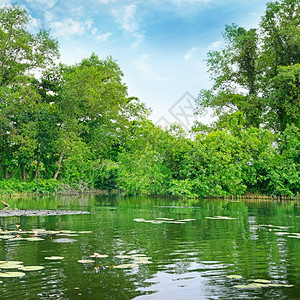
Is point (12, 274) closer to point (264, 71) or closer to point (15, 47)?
point (15, 47)

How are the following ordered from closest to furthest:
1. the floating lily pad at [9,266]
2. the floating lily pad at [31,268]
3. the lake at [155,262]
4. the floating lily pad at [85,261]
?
the lake at [155,262]
the floating lily pad at [31,268]
the floating lily pad at [9,266]
the floating lily pad at [85,261]

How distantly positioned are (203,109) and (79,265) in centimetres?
3739

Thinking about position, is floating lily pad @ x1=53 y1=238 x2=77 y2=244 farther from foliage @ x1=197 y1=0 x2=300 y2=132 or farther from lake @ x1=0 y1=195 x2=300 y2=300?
foliage @ x1=197 y1=0 x2=300 y2=132

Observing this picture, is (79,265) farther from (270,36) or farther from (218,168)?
(270,36)

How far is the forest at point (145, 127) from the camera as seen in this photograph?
26.9 meters

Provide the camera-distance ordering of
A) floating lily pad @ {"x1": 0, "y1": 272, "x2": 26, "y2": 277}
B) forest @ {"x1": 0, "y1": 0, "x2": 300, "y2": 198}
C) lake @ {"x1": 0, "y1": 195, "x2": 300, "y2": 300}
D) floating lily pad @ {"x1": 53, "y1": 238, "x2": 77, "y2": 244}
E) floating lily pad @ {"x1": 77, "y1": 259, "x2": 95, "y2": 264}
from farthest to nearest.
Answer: forest @ {"x1": 0, "y1": 0, "x2": 300, "y2": 198} → floating lily pad @ {"x1": 53, "y1": 238, "x2": 77, "y2": 244} → floating lily pad @ {"x1": 77, "y1": 259, "x2": 95, "y2": 264} → floating lily pad @ {"x1": 0, "y1": 272, "x2": 26, "y2": 277} → lake @ {"x1": 0, "y1": 195, "x2": 300, "y2": 300}

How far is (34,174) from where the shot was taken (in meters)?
37.2

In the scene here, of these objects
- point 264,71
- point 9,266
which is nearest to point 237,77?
point 264,71

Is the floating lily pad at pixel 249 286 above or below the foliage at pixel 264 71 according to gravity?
below

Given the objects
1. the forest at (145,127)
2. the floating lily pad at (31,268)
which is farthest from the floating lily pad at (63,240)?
the forest at (145,127)

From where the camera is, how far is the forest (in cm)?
2694

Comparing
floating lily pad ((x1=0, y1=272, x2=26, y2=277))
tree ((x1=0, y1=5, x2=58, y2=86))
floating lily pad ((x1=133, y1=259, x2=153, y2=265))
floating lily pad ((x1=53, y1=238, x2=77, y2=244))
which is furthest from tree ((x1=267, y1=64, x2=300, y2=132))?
floating lily pad ((x1=0, y1=272, x2=26, y2=277))

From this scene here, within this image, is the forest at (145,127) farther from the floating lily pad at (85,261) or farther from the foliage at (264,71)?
the floating lily pad at (85,261)

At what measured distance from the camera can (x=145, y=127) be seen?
1158 inches
